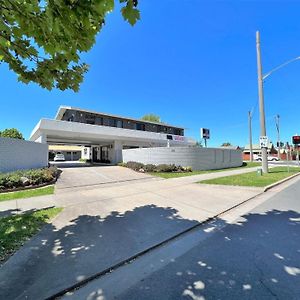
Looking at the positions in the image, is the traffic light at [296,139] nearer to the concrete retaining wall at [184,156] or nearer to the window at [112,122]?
the concrete retaining wall at [184,156]

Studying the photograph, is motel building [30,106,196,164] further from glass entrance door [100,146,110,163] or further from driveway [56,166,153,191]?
driveway [56,166,153,191]

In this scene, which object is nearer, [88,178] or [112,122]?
[88,178]

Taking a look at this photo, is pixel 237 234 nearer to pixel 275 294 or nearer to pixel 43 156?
pixel 275 294

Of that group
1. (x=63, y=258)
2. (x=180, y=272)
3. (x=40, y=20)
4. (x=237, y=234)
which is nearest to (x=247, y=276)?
(x=180, y=272)

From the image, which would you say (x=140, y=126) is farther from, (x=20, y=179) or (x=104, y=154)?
(x=20, y=179)

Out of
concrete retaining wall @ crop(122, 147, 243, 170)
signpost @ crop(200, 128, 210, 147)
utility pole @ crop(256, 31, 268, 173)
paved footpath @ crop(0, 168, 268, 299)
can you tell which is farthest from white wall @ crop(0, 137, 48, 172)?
signpost @ crop(200, 128, 210, 147)

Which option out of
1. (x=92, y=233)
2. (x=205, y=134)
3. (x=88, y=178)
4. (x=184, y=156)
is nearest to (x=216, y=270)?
(x=92, y=233)

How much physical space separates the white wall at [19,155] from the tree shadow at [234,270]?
43.2 ft

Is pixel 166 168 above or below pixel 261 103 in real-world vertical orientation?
below

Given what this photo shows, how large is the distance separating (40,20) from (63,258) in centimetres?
381

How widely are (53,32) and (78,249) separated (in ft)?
12.4

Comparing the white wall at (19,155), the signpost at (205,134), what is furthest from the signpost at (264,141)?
the white wall at (19,155)

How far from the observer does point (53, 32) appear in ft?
10.8

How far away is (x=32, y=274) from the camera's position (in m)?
3.44
